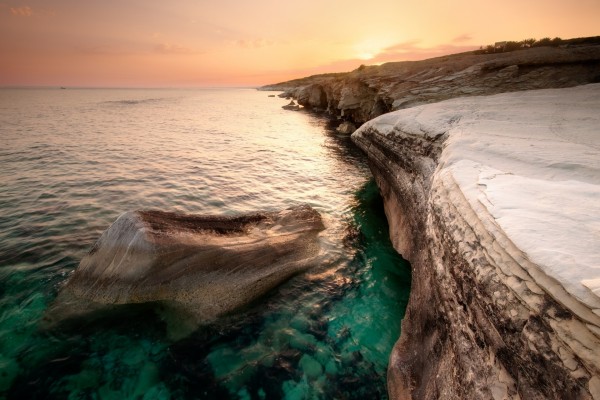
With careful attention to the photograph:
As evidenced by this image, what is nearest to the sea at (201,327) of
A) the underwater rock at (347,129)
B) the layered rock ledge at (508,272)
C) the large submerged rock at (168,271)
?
the large submerged rock at (168,271)

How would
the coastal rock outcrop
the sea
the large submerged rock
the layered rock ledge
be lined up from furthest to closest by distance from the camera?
the coastal rock outcrop → the large submerged rock → the sea → the layered rock ledge

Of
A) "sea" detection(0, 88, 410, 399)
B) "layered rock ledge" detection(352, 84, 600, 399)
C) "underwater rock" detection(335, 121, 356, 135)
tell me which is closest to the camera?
"layered rock ledge" detection(352, 84, 600, 399)

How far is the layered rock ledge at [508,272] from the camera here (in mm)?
2113

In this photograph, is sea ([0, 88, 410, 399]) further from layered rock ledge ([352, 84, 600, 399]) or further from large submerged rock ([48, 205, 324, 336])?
layered rock ledge ([352, 84, 600, 399])

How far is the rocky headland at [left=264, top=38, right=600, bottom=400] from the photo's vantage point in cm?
214

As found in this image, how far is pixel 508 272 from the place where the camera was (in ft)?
8.70

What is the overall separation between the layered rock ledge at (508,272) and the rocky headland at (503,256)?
0.4 inches

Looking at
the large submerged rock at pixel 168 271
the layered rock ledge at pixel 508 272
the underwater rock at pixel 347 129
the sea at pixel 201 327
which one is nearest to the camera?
the layered rock ledge at pixel 508 272

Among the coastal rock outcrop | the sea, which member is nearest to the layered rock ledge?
the sea

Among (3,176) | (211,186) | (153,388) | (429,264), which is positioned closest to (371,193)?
(211,186)

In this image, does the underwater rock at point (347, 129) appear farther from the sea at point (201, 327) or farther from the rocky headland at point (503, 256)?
the rocky headland at point (503, 256)

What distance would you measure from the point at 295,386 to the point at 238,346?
138 cm

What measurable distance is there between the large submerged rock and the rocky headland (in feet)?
12.4

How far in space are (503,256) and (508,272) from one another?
170mm
